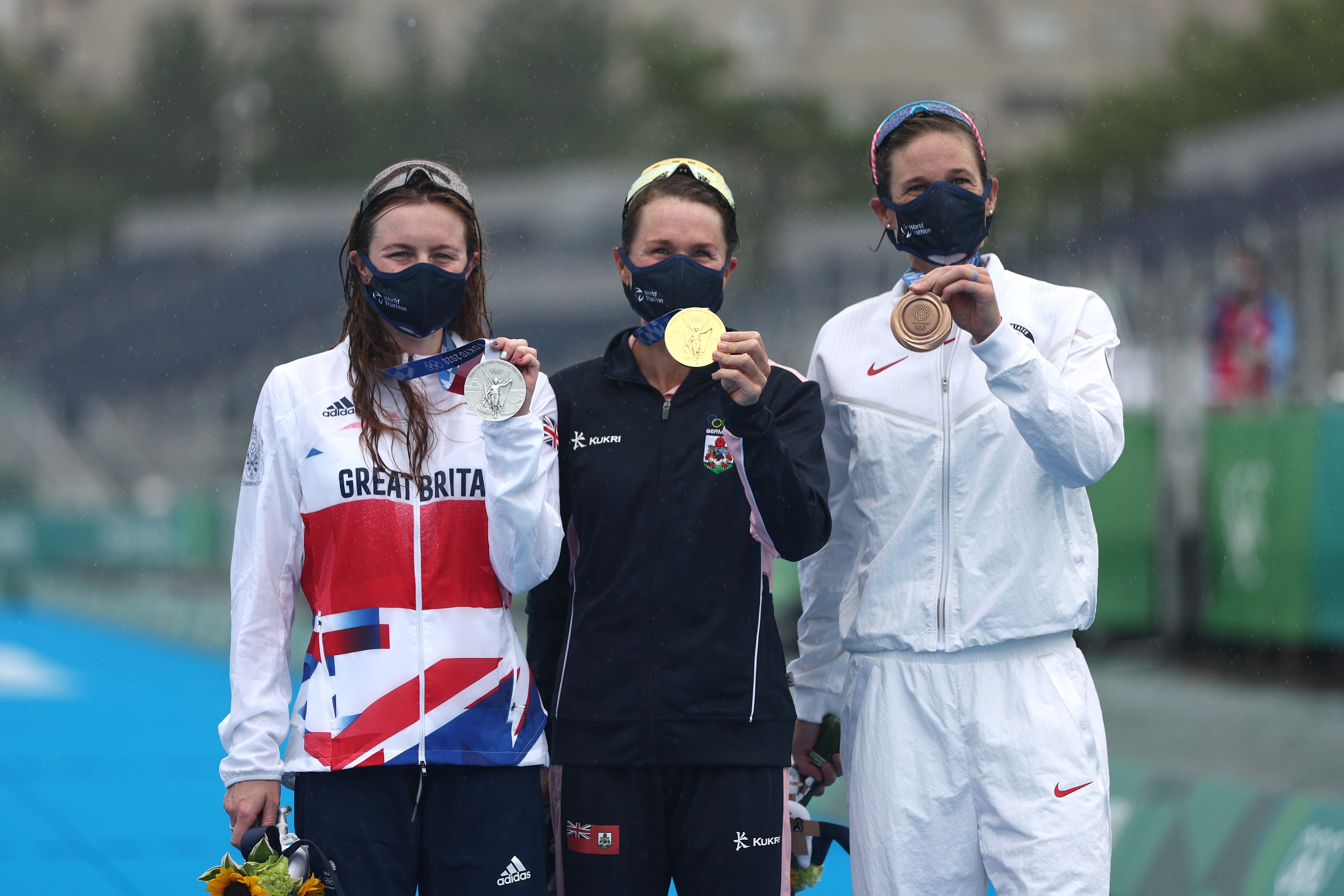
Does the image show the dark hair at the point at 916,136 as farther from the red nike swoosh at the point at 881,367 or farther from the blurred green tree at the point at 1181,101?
the blurred green tree at the point at 1181,101

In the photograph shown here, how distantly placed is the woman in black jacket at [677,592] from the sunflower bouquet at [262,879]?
518mm

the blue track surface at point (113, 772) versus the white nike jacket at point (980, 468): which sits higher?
the white nike jacket at point (980, 468)

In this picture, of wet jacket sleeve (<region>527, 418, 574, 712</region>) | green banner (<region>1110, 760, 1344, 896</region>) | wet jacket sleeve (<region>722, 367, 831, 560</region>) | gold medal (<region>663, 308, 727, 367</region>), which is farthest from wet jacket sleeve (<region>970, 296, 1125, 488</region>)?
green banner (<region>1110, 760, 1344, 896</region>)

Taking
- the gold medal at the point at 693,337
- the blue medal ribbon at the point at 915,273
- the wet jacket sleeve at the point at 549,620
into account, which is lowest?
the wet jacket sleeve at the point at 549,620

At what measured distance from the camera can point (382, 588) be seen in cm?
250

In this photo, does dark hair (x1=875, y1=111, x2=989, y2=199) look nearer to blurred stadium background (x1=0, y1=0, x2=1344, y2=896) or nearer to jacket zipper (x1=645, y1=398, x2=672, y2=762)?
jacket zipper (x1=645, y1=398, x2=672, y2=762)

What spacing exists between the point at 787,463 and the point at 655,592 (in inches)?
14.8

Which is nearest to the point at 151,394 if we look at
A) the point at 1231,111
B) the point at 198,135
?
the point at 198,135

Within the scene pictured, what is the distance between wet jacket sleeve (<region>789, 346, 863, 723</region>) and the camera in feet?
9.43

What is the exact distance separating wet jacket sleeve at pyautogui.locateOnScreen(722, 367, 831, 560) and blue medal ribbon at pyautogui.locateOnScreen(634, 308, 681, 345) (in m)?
0.25

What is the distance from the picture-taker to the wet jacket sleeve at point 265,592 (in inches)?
98.5

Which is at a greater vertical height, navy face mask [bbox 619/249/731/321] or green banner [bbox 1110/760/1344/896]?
navy face mask [bbox 619/249/731/321]

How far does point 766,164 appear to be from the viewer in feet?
29.7

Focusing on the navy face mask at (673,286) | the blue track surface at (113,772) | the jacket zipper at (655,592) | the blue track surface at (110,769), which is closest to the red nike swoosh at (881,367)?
the navy face mask at (673,286)
